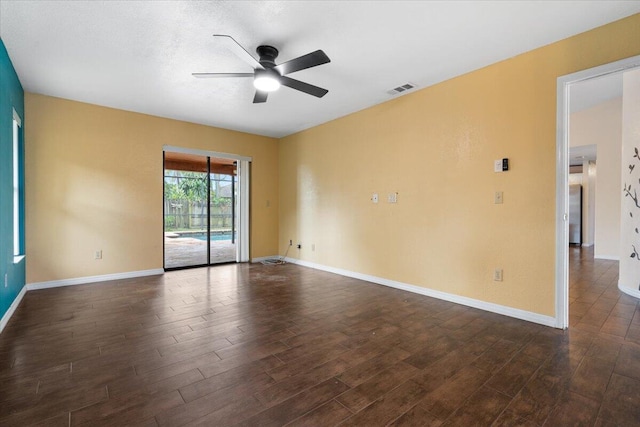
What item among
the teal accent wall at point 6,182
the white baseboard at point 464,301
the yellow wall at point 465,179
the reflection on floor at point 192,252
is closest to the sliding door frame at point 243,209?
the reflection on floor at point 192,252

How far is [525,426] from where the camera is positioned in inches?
61.1

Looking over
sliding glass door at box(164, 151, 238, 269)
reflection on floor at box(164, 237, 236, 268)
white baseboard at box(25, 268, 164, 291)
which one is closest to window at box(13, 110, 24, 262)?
white baseboard at box(25, 268, 164, 291)

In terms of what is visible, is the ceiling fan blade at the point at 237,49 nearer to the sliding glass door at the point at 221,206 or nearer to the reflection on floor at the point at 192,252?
the sliding glass door at the point at 221,206

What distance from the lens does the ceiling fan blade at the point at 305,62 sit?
8.23ft

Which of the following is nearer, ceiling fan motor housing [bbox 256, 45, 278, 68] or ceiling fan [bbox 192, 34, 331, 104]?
ceiling fan [bbox 192, 34, 331, 104]

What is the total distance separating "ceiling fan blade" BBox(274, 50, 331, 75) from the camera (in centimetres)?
251

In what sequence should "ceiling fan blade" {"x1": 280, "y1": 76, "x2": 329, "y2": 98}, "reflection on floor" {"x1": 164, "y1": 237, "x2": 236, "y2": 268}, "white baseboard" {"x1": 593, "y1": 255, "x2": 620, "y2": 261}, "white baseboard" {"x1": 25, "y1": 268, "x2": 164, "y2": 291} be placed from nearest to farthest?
"ceiling fan blade" {"x1": 280, "y1": 76, "x2": 329, "y2": 98}, "white baseboard" {"x1": 25, "y1": 268, "x2": 164, "y2": 291}, "reflection on floor" {"x1": 164, "y1": 237, "x2": 236, "y2": 268}, "white baseboard" {"x1": 593, "y1": 255, "x2": 620, "y2": 261}

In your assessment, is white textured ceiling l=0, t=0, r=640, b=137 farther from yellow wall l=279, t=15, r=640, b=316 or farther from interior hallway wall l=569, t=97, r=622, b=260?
interior hallway wall l=569, t=97, r=622, b=260

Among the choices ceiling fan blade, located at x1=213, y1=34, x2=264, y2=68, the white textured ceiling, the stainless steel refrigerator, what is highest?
the white textured ceiling

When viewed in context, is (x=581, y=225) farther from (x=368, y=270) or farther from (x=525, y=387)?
(x=525, y=387)

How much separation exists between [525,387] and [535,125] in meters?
2.40

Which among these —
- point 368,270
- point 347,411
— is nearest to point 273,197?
point 368,270

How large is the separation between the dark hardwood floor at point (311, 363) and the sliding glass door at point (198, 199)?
235 centimetres

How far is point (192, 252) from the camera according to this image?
Result: 7.18 metres
